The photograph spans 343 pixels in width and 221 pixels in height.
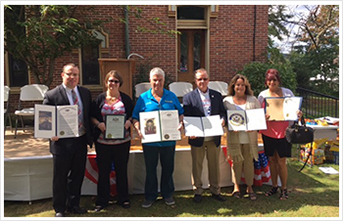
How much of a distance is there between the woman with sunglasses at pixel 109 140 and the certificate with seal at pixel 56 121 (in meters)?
0.28

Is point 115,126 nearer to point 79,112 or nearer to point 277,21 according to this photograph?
point 79,112

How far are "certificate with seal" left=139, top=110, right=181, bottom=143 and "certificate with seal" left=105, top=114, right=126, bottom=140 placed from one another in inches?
8.8

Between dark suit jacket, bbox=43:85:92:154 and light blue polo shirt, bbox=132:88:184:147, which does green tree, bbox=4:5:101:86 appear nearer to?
dark suit jacket, bbox=43:85:92:154

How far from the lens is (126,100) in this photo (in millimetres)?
3498

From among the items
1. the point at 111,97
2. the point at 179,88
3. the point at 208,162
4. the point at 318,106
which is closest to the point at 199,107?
the point at 208,162

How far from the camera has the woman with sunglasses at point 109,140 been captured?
3391 millimetres

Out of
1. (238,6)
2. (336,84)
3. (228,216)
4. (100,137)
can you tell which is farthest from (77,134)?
(336,84)

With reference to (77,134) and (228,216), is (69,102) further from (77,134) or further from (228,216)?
(228,216)

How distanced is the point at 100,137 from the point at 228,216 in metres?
1.83

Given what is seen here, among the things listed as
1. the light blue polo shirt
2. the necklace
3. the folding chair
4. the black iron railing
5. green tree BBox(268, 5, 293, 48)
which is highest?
green tree BBox(268, 5, 293, 48)

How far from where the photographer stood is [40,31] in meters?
6.29

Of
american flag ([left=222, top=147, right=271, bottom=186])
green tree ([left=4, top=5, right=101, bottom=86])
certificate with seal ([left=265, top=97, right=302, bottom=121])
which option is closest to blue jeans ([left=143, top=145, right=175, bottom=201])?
american flag ([left=222, top=147, right=271, bottom=186])

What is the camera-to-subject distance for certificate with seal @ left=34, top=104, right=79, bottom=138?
3111mm

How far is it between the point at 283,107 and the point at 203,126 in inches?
43.8
